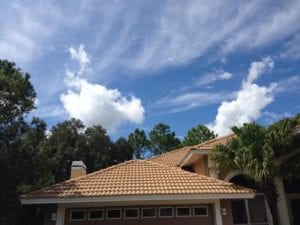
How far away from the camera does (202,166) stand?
19828mm

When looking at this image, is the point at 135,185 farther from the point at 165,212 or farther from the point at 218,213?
the point at 218,213

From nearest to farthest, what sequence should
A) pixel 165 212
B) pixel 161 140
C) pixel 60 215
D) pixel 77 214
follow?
pixel 60 215, pixel 77 214, pixel 165 212, pixel 161 140

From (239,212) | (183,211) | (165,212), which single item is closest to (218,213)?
(183,211)

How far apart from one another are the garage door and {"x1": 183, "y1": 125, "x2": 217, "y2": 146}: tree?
100 ft

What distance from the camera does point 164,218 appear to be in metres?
15.6

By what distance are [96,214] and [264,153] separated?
783 centimetres

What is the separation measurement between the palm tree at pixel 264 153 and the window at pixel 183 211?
282cm

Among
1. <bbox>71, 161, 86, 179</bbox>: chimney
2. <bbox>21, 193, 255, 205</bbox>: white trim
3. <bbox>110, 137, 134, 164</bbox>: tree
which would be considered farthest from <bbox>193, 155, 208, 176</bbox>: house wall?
<bbox>110, 137, 134, 164</bbox>: tree

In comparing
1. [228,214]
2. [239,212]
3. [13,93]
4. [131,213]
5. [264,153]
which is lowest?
[228,214]

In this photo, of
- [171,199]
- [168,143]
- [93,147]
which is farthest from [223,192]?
[168,143]

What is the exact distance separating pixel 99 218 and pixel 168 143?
128 feet

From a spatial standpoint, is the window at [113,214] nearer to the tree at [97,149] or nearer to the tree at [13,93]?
the tree at [13,93]

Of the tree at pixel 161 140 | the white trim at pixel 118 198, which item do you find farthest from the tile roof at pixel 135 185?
the tree at pixel 161 140

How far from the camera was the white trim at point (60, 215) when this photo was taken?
1484 cm
